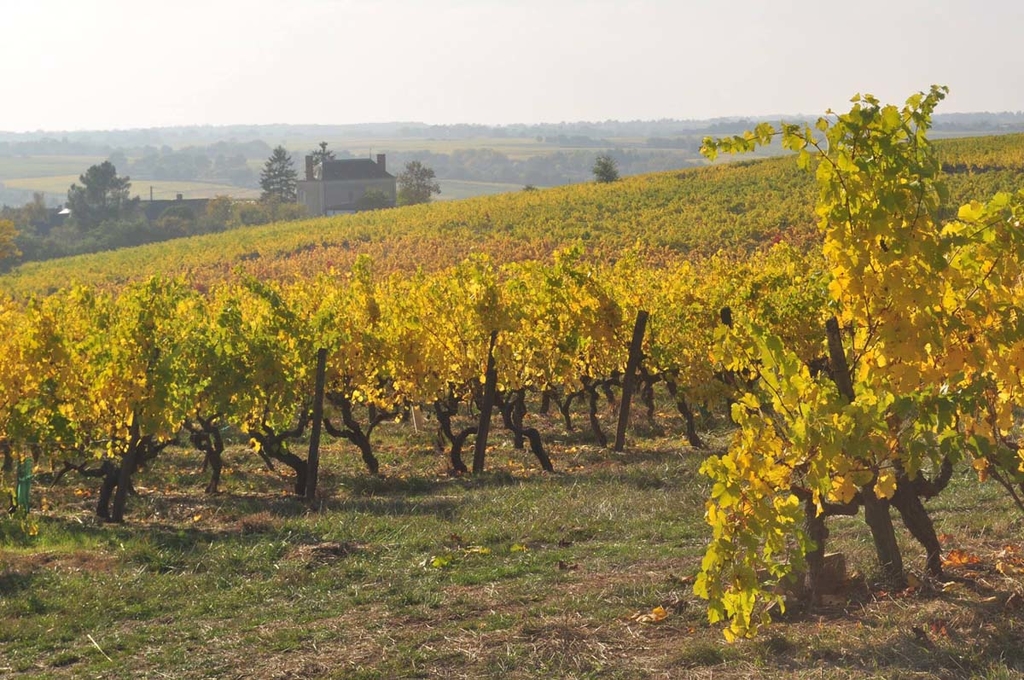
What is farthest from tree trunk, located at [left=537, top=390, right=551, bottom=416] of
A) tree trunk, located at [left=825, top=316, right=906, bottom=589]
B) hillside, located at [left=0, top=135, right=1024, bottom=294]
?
hillside, located at [left=0, top=135, right=1024, bottom=294]

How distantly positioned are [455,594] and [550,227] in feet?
172

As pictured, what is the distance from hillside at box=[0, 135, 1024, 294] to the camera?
53.8m

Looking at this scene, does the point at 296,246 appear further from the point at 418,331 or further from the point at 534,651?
the point at 534,651

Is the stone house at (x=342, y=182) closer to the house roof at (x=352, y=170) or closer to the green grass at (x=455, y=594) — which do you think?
the house roof at (x=352, y=170)

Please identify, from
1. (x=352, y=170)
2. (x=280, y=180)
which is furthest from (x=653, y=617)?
(x=280, y=180)

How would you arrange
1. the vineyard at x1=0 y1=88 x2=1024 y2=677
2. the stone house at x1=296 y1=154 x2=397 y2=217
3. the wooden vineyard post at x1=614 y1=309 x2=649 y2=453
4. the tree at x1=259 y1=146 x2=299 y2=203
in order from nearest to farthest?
the vineyard at x1=0 y1=88 x2=1024 y2=677
the wooden vineyard post at x1=614 y1=309 x2=649 y2=453
the stone house at x1=296 y1=154 x2=397 y2=217
the tree at x1=259 y1=146 x2=299 y2=203

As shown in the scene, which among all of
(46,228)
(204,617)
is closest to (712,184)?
(204,617)

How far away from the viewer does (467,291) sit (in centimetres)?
2012

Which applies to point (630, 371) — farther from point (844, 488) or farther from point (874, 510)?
point (844, 488)

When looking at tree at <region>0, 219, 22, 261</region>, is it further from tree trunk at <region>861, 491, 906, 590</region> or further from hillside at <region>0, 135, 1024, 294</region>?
tree trunk at <region>861, 491, 906, 590</region>

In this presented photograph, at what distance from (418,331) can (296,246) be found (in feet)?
165

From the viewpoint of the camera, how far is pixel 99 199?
148 meters

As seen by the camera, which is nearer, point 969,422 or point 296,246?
point 969,422

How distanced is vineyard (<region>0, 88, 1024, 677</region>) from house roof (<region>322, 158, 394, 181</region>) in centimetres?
12505
